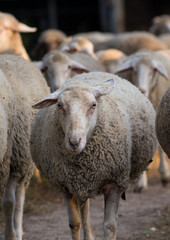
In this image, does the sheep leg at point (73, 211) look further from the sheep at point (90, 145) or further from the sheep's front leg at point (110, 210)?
the sheep's front leg at point (110, 210)

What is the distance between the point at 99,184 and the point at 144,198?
2.64 metres

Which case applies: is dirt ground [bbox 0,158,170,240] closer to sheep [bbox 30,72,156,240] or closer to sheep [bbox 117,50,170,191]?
sheep [bbox 117,50,170,191]

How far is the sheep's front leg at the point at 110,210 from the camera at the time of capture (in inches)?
167

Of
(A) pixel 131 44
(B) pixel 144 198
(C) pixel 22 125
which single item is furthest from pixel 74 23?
(C) pixel 22 125

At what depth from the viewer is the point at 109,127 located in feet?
14.0

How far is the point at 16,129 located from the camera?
4.85m

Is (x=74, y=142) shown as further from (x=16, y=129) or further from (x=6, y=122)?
(x=16, y=129)

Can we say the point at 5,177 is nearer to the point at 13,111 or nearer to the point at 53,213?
the point at 13,111

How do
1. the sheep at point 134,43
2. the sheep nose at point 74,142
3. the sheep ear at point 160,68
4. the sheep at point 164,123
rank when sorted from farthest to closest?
the sheep at point 134,43 → the sheep ear at point 160,68 → the sheep at point 164,123 → the sheep nose at point 74,142

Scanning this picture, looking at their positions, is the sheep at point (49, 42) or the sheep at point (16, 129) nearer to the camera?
the sheep at point (16, 129)

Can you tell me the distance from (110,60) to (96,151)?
4.30m

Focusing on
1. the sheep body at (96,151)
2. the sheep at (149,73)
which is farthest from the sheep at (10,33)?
the sheep body at (96,151)

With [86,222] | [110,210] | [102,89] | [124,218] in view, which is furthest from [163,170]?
[102,89]

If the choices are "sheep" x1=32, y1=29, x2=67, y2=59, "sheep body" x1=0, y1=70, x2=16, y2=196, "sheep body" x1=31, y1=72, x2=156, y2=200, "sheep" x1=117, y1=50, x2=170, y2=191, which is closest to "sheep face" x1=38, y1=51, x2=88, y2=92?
"sheep" x1=117, y1=50, x2=170, y2=191
